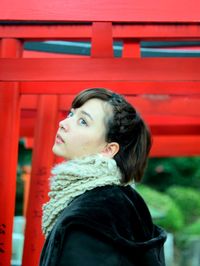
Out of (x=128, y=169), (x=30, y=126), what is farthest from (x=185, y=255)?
(x=128, y=169)

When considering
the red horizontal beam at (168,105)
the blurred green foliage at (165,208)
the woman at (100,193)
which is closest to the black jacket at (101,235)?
the woman at (100,193)

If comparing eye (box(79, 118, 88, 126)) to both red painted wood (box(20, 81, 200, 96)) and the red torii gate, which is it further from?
red painted wood (box(20, 81, 200, 96))

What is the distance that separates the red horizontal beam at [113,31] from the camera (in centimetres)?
350

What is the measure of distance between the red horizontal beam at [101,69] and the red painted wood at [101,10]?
0.83 ft

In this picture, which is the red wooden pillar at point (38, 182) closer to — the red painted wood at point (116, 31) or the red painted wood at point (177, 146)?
the red painted wood at point (116, 31)

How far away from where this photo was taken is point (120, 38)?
144 inches

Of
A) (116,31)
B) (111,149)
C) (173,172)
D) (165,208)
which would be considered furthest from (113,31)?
(173,172)

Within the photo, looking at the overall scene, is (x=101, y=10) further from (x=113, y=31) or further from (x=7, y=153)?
(x=7, y=153)

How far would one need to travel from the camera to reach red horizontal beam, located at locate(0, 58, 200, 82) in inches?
135

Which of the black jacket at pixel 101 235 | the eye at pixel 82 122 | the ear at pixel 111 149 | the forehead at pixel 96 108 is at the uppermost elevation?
the forehead at pixel 96 108

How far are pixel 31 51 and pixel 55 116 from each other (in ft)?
3.45

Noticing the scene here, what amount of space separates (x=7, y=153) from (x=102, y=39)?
95cm

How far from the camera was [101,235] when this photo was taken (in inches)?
54.6

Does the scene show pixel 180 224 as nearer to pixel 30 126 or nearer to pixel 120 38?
pixel 30 126
